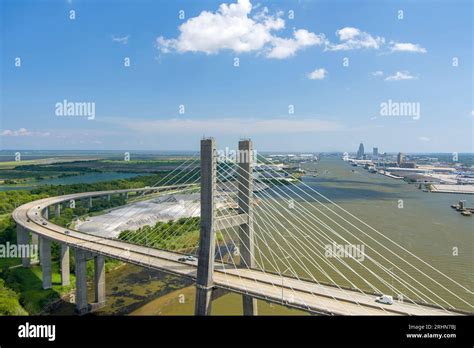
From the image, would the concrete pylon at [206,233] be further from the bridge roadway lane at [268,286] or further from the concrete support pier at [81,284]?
the concrete support pier at [81,284]

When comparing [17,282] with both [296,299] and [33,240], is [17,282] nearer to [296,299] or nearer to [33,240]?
[33,240]

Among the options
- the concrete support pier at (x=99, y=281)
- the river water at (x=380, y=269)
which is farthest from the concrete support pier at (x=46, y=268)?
the concrete support pier at (x=99, y=281)

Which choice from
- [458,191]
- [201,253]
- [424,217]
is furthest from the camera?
[458,191]

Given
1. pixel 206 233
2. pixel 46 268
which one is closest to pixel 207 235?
pixel 206 233

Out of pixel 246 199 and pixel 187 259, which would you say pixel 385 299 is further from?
pixel 187 259

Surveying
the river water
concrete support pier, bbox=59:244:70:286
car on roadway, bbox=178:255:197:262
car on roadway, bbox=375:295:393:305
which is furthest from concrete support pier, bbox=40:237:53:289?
car on roadway, bbox=375:295:393:305

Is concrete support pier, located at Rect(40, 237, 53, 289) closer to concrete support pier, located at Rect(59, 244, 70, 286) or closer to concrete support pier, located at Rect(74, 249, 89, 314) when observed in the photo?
concrete support pier, located at Rect(59, 244, 70, 286)

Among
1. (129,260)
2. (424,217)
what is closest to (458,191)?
(424,217)
